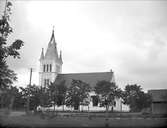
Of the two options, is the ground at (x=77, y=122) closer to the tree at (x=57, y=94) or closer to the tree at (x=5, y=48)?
the tree at (x=5, y=48)

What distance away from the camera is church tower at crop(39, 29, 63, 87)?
250ft

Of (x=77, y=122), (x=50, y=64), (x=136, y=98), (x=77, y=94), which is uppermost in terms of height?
(x=50, y=64)

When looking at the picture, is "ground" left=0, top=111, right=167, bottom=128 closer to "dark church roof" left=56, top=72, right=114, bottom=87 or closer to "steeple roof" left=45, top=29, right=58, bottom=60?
"dark church roof" left=56, top=72, right=114, bottom=87

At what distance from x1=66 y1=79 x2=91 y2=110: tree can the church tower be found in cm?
2339

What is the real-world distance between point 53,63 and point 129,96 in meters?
32.9

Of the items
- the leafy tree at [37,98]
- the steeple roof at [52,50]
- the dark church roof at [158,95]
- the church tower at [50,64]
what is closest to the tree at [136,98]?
the dark church roof at [158,95]

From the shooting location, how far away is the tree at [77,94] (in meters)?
50.5

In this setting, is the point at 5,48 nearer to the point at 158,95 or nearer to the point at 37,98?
the point at 37,98

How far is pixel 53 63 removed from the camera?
3024 inches

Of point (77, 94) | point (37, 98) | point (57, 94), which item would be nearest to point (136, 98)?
point (77, 94)

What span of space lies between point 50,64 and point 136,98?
3577 centimetres

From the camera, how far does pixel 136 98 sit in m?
48.7

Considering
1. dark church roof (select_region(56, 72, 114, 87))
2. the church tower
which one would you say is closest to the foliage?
dark church roof (select_region(56, 72, 114, 87))

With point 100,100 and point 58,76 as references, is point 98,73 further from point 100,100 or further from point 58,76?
point 100,100
